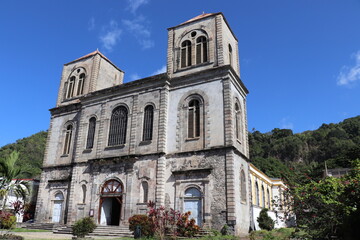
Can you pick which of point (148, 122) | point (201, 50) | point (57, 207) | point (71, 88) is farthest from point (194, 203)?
point (71, 88)

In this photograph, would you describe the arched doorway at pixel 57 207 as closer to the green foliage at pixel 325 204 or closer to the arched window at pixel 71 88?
the arched window at pixel 71 88

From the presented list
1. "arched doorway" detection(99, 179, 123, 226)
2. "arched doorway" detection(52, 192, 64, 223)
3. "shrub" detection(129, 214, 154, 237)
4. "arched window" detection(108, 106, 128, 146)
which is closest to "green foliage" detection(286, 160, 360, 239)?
"shrub" detection(129, 214, 154, 237)

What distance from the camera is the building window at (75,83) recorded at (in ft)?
94.5

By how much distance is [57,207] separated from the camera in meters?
24.6

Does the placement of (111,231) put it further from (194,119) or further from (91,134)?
(194,119)

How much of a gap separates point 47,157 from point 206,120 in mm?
15691

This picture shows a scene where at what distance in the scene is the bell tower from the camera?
2211 centimetres

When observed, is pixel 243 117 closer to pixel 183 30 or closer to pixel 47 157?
pixel 183 30

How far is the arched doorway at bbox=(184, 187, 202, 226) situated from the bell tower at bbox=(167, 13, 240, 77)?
28.8 ft

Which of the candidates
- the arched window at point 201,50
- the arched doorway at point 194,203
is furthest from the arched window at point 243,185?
the arched window at point 201,50

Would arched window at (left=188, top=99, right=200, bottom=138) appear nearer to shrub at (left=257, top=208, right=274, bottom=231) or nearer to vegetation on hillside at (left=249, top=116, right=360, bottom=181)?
shrub at (left=257, top=208, right=274, bottom=231)

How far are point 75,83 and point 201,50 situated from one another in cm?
1336

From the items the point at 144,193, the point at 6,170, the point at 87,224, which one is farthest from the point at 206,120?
the point at 6,170

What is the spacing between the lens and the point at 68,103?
94.2ft
